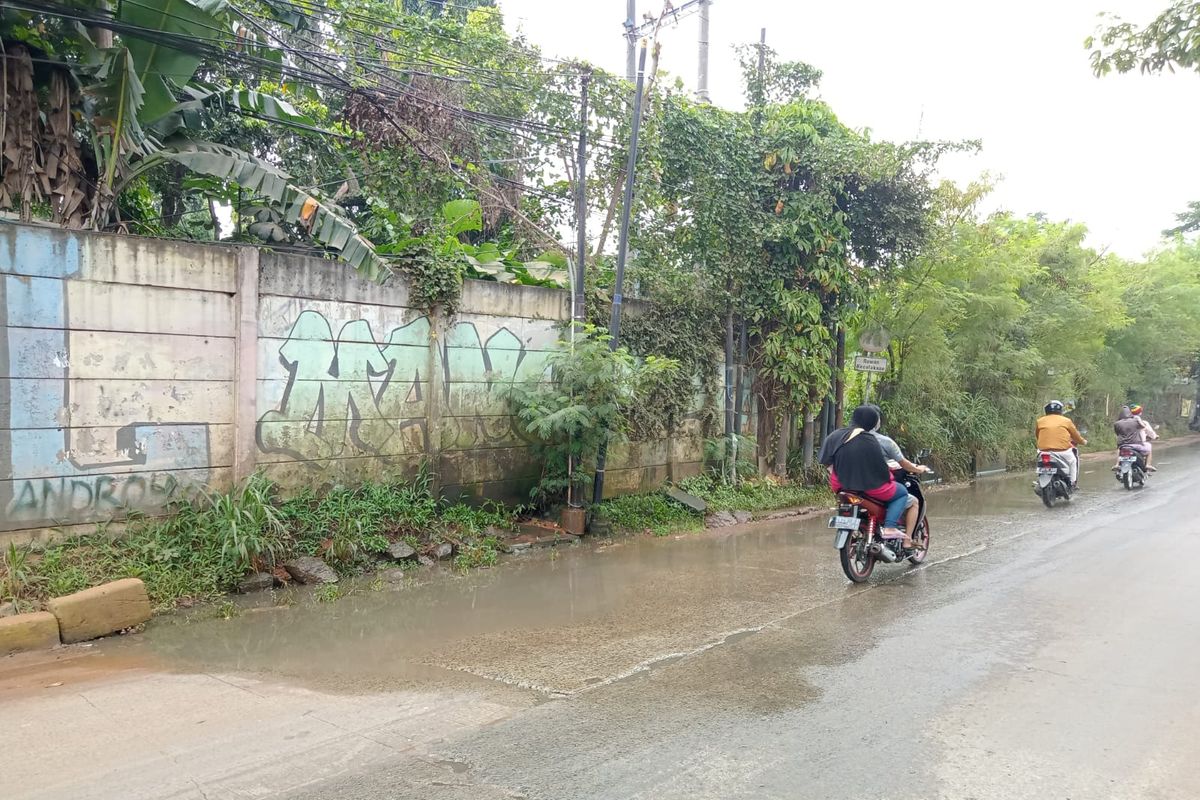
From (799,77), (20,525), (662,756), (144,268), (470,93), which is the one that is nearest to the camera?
(662,756)

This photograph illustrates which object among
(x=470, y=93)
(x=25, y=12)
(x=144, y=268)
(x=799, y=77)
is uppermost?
(x=799, y=77)

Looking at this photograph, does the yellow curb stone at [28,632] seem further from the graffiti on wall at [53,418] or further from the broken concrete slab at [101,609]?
the graffiti on wall at [53,418]

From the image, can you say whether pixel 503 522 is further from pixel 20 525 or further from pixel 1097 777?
pixel 1097 777

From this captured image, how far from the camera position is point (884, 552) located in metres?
7.49

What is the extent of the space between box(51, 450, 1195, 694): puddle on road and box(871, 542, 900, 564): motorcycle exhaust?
306mm

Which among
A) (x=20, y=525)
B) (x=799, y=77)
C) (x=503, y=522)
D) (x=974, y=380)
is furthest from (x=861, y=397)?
(x=20, y=525)

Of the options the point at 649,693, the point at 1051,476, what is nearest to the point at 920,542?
the point at 649,693

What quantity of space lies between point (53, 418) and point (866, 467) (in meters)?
6.94

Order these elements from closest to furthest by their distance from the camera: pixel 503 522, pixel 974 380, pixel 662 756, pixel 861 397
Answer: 1. pixel 662 756
2. pixel 503 522
3. pixel 861 397
4. pixel 974 380

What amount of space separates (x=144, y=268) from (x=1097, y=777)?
7485mm

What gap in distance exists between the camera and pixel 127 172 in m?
7.46

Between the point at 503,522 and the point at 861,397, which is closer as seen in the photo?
the point at 503,522

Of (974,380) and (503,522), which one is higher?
(974,380)

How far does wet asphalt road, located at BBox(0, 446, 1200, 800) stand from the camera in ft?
11.9
